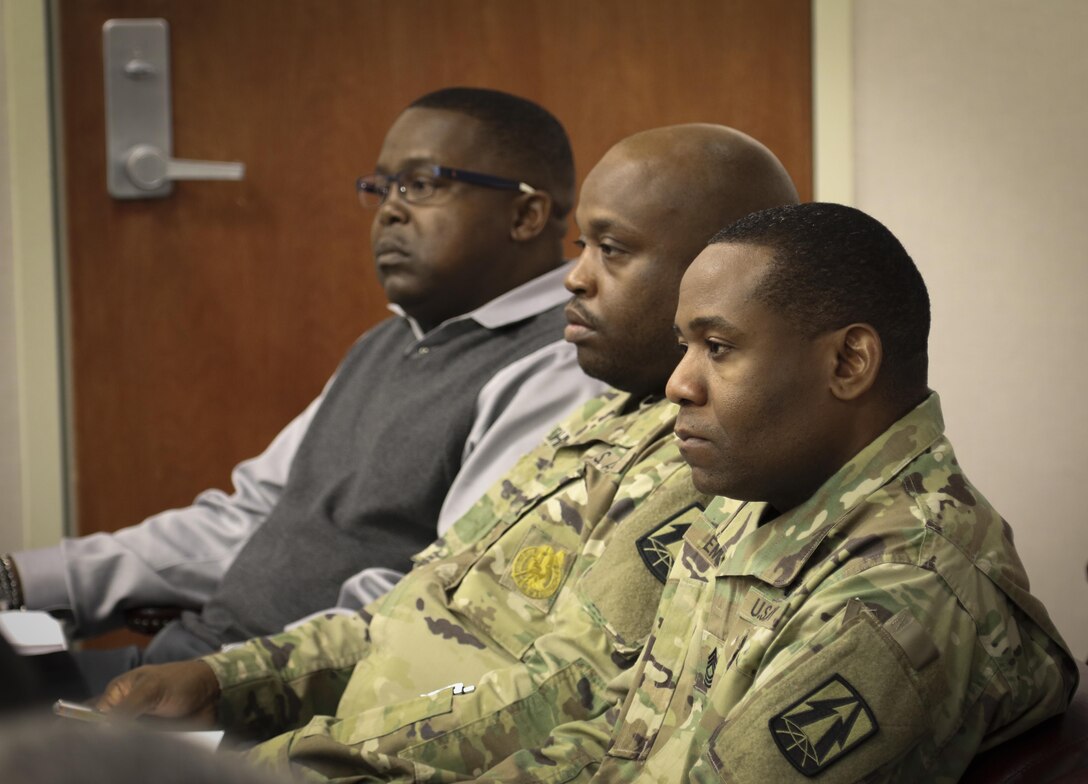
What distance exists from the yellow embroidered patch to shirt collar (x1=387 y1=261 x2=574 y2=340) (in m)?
0.64

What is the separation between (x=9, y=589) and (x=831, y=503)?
144 cm

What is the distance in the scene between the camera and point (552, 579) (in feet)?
4.52

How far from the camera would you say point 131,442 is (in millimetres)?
2945

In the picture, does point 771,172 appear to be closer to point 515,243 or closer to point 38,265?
point 515,243

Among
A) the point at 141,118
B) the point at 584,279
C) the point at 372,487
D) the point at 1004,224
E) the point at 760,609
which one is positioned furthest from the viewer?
the point at 141,118

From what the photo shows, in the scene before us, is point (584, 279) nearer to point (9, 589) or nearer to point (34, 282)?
point (9, 589)

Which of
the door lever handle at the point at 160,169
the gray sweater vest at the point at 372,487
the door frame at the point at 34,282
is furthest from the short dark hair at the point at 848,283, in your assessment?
the door frame at the point at 34,282

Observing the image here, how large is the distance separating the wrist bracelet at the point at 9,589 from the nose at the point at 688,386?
131 cm

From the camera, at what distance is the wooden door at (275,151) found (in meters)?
2.74

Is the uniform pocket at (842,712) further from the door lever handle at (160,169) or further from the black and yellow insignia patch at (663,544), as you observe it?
the door lever handle at (160,169)

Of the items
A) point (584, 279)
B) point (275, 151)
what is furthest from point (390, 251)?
point (275, 151)

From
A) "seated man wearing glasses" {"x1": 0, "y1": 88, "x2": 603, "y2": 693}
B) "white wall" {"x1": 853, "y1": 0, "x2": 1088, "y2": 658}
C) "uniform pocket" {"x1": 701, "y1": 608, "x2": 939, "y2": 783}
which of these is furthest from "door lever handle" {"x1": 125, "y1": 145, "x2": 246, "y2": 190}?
"uniform pocket" {"x1": 701, "y1": 608, "x2": 939, "y2": 783}

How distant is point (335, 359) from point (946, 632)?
7.25 ft

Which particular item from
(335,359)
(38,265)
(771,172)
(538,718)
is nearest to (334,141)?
(335,359)
